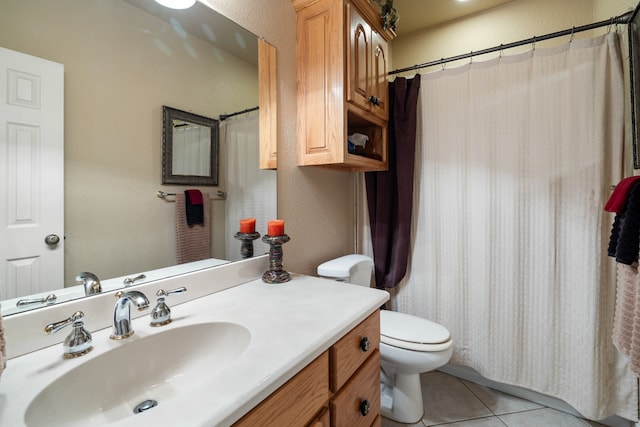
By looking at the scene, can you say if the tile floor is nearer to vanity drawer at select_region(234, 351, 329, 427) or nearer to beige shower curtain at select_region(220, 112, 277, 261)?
vanity drawer at select_region(234, 351, 329, 427)

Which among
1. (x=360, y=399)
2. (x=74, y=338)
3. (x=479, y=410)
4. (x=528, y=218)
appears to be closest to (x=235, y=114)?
(x=74, y=338)

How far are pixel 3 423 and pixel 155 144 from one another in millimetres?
700

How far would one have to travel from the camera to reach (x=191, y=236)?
99cm

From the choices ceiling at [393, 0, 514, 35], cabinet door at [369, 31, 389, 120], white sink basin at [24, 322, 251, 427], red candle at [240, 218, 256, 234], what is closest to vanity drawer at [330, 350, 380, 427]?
white sink basin at [24, 322, 251, 427]

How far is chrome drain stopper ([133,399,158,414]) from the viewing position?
2.09ft

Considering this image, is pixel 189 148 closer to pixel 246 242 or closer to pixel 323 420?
pixel 246 242

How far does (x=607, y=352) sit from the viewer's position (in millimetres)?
1392

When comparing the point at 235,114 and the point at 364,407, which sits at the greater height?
the point at 235,114

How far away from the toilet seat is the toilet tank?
0.89ft

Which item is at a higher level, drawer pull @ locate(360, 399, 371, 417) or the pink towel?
the pink towel

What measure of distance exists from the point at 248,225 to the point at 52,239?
61cm

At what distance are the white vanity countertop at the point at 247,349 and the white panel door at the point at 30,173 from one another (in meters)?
0.19

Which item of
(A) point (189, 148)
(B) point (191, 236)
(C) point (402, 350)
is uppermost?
(A) point (189, 148)

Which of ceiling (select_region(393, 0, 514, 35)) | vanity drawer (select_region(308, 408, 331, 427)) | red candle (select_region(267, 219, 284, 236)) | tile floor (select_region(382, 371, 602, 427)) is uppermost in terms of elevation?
ceiling (select_region(393, 0, 514, 35))
